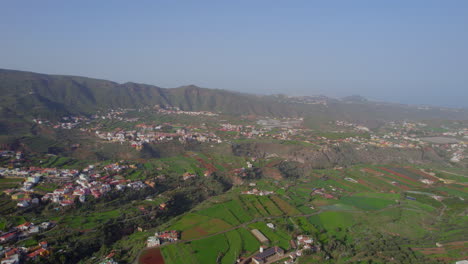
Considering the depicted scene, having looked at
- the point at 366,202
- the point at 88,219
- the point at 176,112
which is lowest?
the point at 366,202

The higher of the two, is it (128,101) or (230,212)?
(128,101)

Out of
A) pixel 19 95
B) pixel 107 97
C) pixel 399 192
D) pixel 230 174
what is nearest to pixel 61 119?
pixel 19 95

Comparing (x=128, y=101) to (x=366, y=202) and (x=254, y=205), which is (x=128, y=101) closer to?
(x=254, y=205)

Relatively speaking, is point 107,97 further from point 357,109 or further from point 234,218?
point 357,109

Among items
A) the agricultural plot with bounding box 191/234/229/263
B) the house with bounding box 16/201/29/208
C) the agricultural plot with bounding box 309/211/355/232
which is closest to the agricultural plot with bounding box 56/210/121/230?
the house with bounding box 16/201/29/208

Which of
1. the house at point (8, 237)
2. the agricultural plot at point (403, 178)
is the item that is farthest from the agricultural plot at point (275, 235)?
the agricultural plot at point (403, 178)

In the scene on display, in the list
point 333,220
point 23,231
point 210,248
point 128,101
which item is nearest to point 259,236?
point 210,248
